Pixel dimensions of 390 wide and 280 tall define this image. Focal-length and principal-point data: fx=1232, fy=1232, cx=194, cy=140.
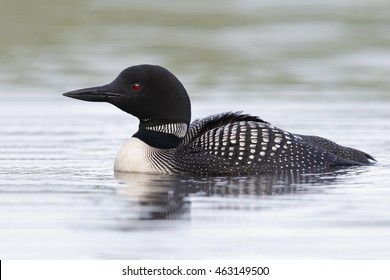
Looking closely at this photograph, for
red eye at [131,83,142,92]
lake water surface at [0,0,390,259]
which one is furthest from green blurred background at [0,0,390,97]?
red eye at [131,83,142,92]

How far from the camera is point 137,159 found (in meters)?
7.72

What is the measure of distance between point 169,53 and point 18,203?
812cm

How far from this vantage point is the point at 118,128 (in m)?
9.96

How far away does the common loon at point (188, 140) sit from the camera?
7.55 metres

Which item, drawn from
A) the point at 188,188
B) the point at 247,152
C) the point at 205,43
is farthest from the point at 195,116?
the point at 205,43

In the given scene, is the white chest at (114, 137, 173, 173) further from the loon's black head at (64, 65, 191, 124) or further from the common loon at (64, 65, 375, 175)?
the loon's black head at (64, 65, 191, 124)

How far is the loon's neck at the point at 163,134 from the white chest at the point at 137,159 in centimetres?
5

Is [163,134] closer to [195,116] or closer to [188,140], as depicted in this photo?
[188,140]

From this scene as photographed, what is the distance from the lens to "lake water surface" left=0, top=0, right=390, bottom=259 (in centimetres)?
571

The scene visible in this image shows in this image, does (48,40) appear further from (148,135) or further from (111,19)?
(148,135)

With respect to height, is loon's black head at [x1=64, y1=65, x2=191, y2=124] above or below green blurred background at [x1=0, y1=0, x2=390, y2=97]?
below

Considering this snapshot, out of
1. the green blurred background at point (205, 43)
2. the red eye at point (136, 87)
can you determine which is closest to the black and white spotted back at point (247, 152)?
the red eye at point (136, 87)

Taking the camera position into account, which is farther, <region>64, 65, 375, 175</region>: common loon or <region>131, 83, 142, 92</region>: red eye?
<region>131, 83, 142, 92</region>: red eye

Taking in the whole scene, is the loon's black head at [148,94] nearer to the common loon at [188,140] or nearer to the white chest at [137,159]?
the common loon at [188,140]
